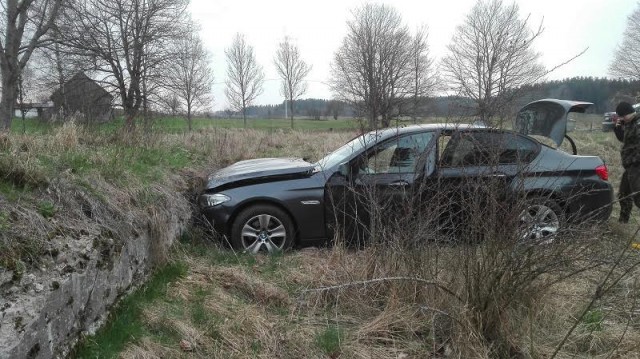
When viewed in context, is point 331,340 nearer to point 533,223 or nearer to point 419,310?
point 419,310

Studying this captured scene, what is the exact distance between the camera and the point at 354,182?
16.6ft

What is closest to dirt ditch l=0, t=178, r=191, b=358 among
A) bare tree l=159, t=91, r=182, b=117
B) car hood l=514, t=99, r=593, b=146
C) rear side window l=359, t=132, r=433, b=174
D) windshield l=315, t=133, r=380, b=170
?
windshield l=315, t=133, r=380, b=170

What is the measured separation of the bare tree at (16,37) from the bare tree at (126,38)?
1513mm

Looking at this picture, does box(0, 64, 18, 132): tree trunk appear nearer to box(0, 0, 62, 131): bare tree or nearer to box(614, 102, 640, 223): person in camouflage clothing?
box(0, 0, 62, 131): bare tree

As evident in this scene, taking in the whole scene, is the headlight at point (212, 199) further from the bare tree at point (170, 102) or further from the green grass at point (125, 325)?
the bare tree at point (170, 102)

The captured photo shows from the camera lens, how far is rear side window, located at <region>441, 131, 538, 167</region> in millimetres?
3332

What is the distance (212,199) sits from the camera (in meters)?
5.54

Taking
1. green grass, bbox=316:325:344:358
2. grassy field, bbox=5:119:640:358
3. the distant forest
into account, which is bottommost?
green grass, bbox=316:325:344:358

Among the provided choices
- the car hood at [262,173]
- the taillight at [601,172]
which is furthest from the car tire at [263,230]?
the taillight at [601,172]

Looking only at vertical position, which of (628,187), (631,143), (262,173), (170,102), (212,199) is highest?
(170,102)

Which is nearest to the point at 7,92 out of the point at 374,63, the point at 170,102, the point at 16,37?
the point at 16,37

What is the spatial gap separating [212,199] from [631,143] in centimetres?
586

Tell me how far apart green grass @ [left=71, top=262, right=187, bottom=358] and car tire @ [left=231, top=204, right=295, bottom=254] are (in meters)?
1.06

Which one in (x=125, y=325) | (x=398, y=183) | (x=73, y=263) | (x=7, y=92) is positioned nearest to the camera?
(x=73, y=263)
